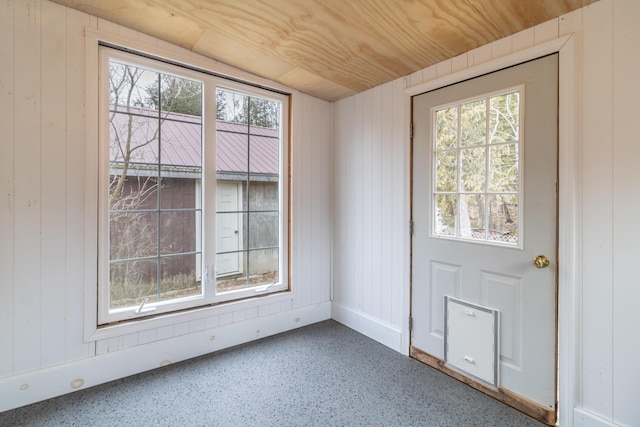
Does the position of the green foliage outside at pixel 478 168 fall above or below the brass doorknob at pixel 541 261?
above

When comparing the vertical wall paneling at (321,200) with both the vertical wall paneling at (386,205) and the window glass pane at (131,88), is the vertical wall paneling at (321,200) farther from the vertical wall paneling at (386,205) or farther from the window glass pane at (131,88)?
the window glass pane at (131,88)

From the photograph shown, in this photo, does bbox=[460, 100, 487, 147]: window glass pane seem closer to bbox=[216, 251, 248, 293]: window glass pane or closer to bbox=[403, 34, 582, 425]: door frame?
bbox=[403, 34, 582, 425]: door frame

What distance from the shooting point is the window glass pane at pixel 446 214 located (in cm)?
216

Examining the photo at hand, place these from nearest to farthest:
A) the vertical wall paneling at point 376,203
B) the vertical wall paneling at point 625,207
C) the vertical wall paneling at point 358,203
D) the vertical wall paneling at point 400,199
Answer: the vertical wall paneling at point 625,207
the vertical wall paneling at point 400,199
the vertical wall paneling at point 376,203
the vertical wall paneling at point 358,203

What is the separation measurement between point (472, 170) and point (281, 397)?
6.61 ft

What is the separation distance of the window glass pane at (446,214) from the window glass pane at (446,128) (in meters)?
0.39

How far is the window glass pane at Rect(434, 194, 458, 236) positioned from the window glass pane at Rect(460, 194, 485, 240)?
0.06 m

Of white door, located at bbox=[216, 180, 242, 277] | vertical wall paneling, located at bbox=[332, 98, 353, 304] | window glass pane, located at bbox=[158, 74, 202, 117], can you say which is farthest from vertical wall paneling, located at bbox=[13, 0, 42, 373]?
vertical wall paneling, located at bbox=[332, 98, 353, 304]

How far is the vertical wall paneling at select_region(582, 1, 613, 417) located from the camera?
149cm

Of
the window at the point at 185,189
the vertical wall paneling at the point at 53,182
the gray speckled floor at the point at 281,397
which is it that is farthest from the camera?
the window at the point at 185,189

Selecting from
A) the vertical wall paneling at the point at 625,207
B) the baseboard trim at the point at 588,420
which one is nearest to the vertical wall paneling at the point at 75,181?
the baseboard trim at the point at 588,420

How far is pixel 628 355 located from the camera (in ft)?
4.71

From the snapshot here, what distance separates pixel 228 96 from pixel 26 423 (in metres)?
2.57

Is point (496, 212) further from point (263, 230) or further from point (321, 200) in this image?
point (263, 230)
